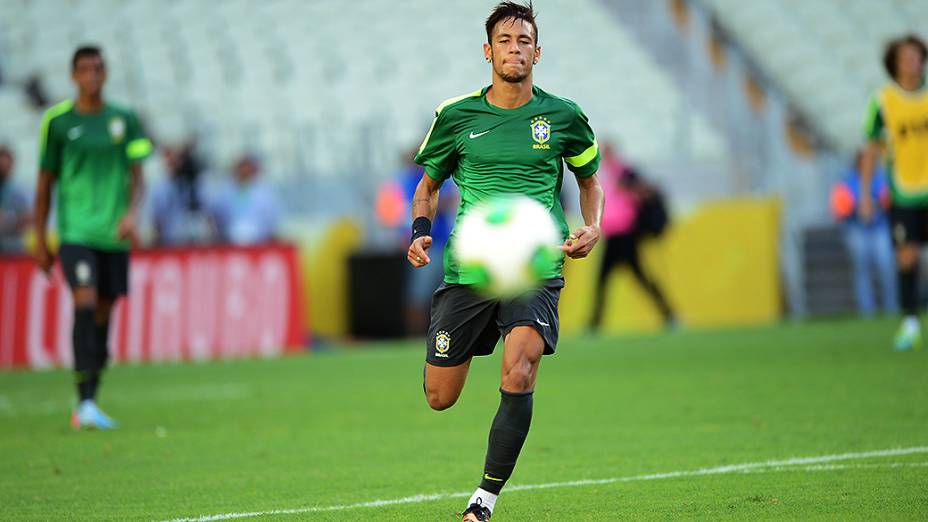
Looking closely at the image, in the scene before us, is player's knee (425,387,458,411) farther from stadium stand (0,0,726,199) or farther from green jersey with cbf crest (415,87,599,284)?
stadium stand (0,0,726,199)

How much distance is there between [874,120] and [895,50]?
0.62m

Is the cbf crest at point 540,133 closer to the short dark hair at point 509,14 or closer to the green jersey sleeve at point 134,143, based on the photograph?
the short dark hair at point 509,14

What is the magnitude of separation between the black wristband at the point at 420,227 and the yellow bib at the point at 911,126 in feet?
25.4

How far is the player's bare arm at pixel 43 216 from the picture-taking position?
34.5 feet

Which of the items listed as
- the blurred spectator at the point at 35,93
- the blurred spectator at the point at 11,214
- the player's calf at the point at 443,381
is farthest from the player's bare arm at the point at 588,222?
the blurred spectator at the point at 35,93

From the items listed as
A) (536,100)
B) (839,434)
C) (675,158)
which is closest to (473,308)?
(536,100)

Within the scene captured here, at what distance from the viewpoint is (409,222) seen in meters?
20.2

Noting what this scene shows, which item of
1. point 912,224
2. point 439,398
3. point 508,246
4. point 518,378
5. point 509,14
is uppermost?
point 509,14

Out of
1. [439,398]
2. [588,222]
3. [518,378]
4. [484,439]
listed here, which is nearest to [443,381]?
[439,398]

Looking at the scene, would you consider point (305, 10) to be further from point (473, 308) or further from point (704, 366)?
point (473, 308)

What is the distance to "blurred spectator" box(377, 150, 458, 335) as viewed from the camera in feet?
61.9

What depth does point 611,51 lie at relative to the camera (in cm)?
2744

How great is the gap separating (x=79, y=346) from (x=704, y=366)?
5882 millimetres

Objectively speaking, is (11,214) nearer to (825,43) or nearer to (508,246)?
(825,43)
